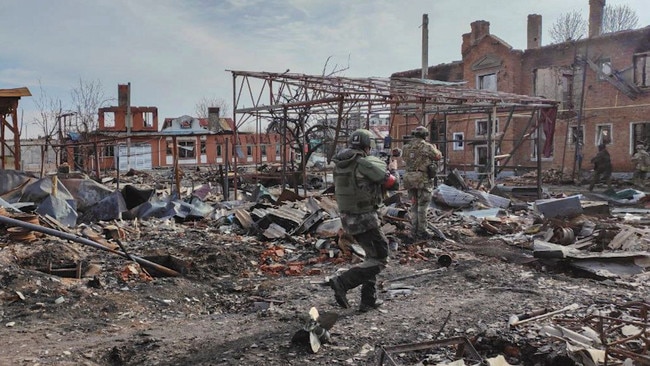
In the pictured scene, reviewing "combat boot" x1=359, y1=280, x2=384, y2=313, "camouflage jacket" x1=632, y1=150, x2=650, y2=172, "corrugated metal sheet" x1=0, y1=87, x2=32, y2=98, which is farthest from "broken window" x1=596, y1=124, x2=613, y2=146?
"corrugated metal sheet" x1=0, y1=87, x2=32, y2=98

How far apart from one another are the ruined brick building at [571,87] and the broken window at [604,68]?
0.04 meters

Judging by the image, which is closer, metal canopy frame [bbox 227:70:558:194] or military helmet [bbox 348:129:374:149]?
military helmet [bbox 348:129:374:149]

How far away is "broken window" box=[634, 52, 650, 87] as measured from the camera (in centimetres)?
2256

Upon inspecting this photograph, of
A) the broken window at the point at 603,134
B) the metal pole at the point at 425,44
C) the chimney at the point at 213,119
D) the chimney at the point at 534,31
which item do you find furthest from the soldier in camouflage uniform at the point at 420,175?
the chimney at the point at 213,119

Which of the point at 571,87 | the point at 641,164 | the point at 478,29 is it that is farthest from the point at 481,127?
the point at 641,164

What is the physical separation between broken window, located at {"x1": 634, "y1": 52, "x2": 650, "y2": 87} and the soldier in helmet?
22.4m

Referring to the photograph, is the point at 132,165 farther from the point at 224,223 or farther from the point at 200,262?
the point at 200,262

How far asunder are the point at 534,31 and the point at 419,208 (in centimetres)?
2386

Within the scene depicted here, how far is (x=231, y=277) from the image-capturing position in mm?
7016

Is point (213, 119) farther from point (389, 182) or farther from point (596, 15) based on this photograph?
point (389, 182)

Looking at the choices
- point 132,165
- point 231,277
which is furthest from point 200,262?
point 132,165

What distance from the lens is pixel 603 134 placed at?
24.0 meters

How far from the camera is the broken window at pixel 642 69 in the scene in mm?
22562

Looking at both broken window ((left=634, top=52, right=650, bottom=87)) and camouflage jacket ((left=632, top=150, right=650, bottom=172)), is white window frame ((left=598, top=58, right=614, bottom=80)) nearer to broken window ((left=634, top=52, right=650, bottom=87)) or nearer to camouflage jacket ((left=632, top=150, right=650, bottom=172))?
broken window ((left=634, top=52, right=650, bottom=87))
